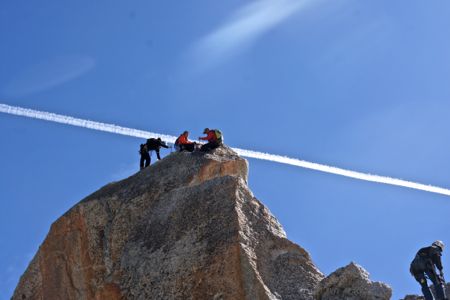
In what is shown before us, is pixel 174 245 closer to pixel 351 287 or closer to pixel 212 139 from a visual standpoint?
pixel 351 287

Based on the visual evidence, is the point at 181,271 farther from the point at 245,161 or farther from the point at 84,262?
the point at 245,161

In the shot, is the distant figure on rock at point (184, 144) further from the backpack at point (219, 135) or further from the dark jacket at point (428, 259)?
the dark jacket at point (428, 259)

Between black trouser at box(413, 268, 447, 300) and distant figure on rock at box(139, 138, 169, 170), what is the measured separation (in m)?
16.7

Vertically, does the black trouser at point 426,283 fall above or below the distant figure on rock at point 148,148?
below

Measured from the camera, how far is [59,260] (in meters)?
32.6

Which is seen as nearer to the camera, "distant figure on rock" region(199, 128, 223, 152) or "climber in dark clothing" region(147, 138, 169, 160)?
"distant figure on rock" region(199, 128, 223, 152)

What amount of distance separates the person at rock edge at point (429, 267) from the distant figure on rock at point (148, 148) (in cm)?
1661

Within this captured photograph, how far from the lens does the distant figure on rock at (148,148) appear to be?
3781cm

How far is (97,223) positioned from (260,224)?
720 cm

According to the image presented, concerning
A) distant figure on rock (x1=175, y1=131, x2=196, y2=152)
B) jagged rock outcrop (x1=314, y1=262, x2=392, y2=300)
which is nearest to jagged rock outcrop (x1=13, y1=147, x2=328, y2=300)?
distant figure on rock (x1=175, y1=131, x2=196, y2=152)

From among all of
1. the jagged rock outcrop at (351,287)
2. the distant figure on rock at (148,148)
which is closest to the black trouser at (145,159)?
the distant figure on rock at (148,148)

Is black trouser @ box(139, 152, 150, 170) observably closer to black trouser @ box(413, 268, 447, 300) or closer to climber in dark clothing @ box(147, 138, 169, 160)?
climber in dark clothing @ box(147, 138, 169, 160)

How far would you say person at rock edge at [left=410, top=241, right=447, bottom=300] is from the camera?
77.5 ft

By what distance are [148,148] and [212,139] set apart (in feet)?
13.4
